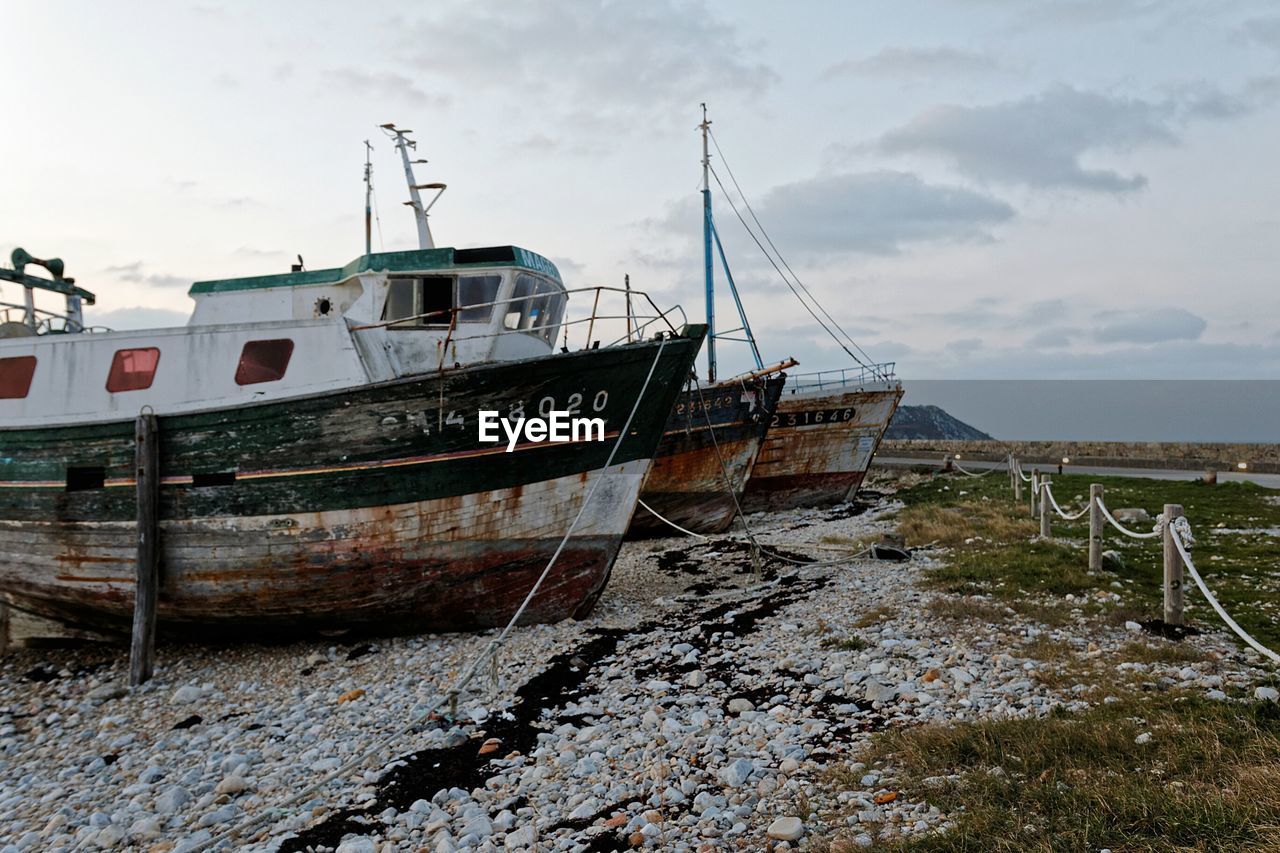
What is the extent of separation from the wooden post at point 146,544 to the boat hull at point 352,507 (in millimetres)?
157

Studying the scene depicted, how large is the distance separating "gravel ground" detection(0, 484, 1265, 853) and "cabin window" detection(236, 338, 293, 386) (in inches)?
146

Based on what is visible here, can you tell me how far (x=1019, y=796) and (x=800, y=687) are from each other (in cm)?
271

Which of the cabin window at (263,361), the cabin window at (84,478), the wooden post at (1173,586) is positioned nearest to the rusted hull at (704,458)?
the cabin window at (263,361)

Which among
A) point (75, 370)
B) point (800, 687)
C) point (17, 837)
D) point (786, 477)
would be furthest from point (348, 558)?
point (786, 477)

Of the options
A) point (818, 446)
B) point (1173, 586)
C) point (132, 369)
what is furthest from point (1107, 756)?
point (818, 446)

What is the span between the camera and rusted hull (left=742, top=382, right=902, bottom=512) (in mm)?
22625

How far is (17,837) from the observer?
223 inches

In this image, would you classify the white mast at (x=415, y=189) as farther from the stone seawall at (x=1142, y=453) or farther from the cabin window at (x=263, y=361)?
the stone seawall at (x=1142, y=453)

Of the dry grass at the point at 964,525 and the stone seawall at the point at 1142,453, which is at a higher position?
the stone seawall at the point at 1142,453

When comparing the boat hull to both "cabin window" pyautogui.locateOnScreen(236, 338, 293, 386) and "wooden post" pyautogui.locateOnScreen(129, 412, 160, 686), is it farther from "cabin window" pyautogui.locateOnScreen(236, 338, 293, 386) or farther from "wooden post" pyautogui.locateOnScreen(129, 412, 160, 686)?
"cabin window" pyautogui.locateOnScreen(236, 338, 293, 386)

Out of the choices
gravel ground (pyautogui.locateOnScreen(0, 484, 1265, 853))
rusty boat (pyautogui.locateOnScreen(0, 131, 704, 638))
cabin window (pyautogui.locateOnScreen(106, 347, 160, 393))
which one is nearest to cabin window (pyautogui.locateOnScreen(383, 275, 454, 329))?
rusty boat (pyautogui.locateOnScreen(0, 131, 704, 638))

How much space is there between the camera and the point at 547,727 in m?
6.49

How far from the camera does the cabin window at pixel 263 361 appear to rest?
9.72m

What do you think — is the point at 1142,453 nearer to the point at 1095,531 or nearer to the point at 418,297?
the point at 1095,531
